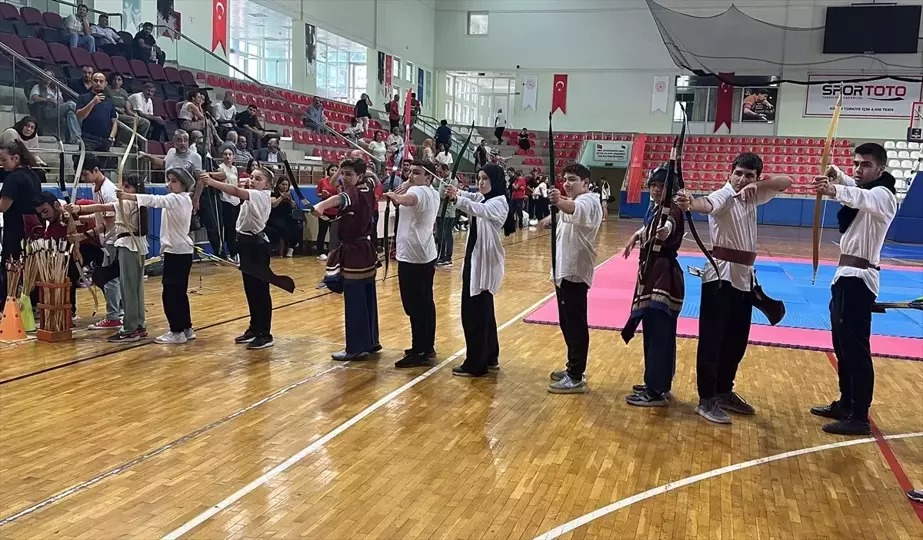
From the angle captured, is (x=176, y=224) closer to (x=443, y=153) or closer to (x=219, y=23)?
(x=443, y=153)

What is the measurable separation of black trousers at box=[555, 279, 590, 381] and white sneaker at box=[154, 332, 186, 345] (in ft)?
10.3

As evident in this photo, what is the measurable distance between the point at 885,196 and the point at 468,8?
82.3ft

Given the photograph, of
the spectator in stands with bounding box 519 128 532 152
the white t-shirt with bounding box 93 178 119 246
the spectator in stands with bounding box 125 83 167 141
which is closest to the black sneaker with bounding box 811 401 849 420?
the white t-shirt with bounding box 93 178 119 246

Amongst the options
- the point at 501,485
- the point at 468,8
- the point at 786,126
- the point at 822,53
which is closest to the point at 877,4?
the point at 822,53

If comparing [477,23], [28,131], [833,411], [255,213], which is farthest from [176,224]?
[477,23]

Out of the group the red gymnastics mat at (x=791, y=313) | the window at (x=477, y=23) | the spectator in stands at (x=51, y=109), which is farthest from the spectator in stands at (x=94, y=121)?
the window at (x=477, y=23)

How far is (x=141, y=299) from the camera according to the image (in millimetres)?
6188

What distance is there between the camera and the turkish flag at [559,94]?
26.9 meters

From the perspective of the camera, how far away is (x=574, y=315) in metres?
4.97

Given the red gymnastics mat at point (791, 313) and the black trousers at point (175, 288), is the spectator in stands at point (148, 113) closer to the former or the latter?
the black trousers at point (175, 288)

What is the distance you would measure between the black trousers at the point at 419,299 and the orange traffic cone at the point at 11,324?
3.10 m

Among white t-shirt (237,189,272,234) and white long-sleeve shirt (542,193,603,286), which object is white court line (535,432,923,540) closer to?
white long-sleeve shirt (542,193,603,286)

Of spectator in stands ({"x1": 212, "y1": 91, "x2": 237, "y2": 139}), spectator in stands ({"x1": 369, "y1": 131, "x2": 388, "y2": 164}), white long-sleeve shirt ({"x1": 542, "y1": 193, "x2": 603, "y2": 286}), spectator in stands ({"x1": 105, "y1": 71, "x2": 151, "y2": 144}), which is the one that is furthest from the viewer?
spectator in stands ({"x1": 369, "y1": 131, "x2": 388, "y2": 164})

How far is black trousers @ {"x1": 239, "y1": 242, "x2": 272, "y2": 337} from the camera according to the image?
606 centimetres
